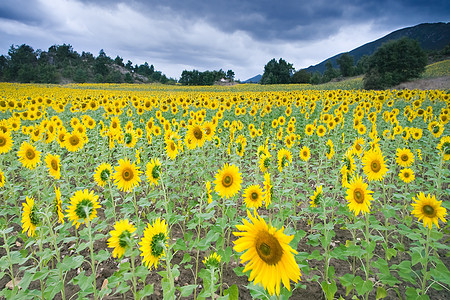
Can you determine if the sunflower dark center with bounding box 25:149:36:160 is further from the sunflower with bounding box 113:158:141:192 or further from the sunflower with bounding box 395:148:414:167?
the sunflower with bounding box 395:148:414:167

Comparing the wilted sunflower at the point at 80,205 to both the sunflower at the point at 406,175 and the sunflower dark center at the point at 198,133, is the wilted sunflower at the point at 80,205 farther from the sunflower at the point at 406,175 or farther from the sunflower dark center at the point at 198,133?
the sunflower at the point at 406,175

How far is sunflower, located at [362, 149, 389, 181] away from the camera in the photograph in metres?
3.13

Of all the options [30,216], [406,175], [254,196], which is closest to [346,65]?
[406,175]

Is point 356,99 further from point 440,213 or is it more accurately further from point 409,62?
point 409,62

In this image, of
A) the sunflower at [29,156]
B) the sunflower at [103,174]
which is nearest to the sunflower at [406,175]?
the sunflower at [103,174]

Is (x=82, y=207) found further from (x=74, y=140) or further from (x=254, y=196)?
(x=74, y=140)

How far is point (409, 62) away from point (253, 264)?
38.8m

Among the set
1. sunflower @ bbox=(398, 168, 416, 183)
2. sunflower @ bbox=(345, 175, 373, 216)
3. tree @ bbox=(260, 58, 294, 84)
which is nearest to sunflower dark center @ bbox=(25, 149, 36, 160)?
sunflower @ bbox=(345, 175, 373, 216)

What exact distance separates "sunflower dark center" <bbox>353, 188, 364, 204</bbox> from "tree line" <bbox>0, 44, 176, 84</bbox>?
75.2 meters

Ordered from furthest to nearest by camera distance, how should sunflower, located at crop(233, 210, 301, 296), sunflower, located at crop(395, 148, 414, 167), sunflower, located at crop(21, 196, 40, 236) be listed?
1. sunflower, located at crop(395, 148, 414, 167)
2. sunflower, located at crop(21, 196, 40, 236)
3. sunflower, located at crop(233, 210, 301, 296)

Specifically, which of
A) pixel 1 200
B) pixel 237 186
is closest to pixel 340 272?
pixel 237 186

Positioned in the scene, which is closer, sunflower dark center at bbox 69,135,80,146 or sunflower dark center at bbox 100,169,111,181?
sunflower dark center at bbox 100,169,111,181

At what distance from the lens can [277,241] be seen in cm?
147

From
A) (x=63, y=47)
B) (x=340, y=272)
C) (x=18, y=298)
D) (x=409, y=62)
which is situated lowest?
(x=340, y=272)
